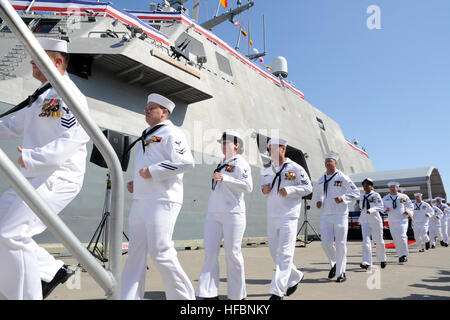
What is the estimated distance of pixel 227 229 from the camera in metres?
3.67

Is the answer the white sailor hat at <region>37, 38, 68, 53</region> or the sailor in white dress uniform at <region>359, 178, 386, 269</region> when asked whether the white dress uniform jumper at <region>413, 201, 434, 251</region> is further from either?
the white sailor hat at <region>37, 38, 68, 53</region>

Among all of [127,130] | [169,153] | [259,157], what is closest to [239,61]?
[259,157]

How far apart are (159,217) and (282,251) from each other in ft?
6.11

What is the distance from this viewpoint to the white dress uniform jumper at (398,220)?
809 centimetres

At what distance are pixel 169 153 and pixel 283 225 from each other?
6.20 feet

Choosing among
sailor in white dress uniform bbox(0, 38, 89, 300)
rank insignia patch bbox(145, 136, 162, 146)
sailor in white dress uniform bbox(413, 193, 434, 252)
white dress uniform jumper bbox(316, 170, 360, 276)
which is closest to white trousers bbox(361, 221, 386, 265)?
white dress uniform jumper bbox(316, 170, 360, 276)

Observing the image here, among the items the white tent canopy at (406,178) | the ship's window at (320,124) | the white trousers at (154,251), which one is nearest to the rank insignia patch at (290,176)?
the white trousers at (154,251)

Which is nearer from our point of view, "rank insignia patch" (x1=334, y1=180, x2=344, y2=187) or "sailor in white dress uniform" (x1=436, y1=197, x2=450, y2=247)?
"rank insignia patch" (x1=334, y1=180, x2=344, y2=187)

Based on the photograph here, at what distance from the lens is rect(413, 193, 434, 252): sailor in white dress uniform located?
1208cm

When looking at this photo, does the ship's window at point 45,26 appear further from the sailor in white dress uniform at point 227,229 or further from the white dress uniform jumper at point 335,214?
the white dress uniform jumper at point 335,214

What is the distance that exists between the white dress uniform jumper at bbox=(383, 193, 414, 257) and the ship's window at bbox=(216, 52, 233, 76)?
7.01 metres

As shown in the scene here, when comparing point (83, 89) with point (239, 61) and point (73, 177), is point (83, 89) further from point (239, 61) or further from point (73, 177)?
point (239, 61)

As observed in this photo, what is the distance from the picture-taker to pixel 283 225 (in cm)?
409

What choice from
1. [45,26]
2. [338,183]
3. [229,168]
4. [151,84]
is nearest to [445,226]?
[338,183]
